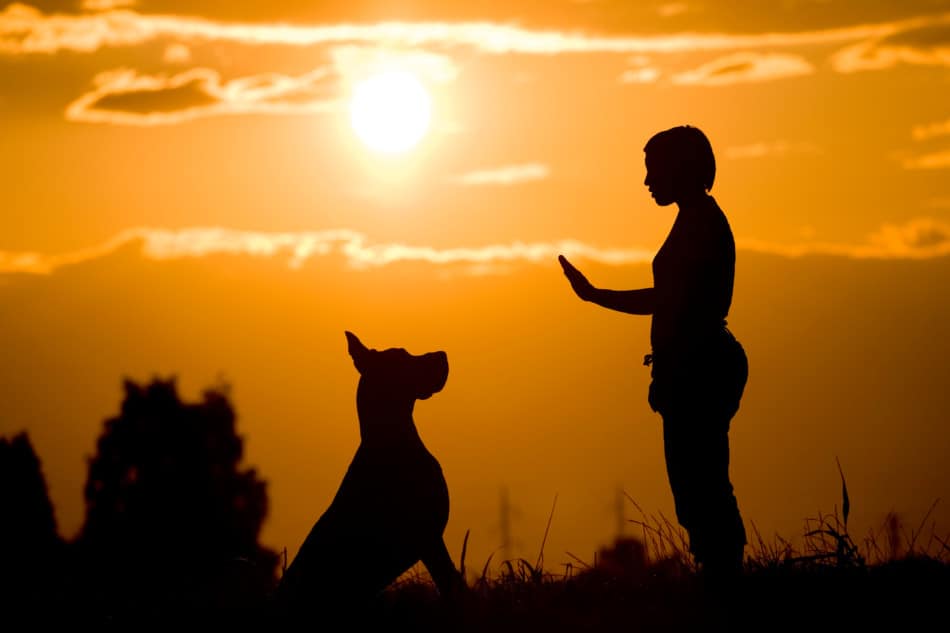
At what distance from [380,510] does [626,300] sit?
2.10m

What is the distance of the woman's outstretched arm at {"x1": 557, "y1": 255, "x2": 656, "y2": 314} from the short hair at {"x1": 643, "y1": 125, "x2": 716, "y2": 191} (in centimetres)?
80

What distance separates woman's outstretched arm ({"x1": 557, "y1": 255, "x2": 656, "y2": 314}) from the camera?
9938 mm

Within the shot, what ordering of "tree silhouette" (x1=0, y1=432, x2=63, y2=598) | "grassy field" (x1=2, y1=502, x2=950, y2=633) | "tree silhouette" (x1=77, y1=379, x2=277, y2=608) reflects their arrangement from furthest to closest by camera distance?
"tree silhouette" (x1=77, y1=379, x2=277, y2=608) < "tree silhouette" (x1=0, y1=432, x2=63, y2=598) < "grassy field" (x1=2, y1=502, x2=950, y2=633)

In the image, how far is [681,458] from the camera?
9.67 meters

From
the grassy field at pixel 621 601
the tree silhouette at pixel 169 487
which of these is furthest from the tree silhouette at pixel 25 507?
the grassy field at pixel 621 601

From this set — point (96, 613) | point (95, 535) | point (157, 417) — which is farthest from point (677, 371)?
point (157, 417)

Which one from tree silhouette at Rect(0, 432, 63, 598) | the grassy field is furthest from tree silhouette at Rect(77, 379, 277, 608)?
the grassy field

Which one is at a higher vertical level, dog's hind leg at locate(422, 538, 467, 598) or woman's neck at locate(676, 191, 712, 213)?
woman's neck at locate(676, 191, 712, 213)

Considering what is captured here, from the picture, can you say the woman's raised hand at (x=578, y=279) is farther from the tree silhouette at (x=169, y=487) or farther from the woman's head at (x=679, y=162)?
the tree silhouette at (x=169, y=487)

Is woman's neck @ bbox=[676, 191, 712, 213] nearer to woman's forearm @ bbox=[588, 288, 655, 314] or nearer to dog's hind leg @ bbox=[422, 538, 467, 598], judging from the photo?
woman's forearm @ bbox=[588, 288, 655, 314]

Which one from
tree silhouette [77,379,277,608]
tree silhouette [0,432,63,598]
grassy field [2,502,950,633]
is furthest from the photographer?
tree silhouette [77,379,277,608]

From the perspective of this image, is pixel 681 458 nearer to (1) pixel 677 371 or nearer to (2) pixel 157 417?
(1) pixel 677 371

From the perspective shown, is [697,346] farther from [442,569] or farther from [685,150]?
[442,569]

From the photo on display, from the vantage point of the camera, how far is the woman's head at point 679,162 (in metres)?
9.72
